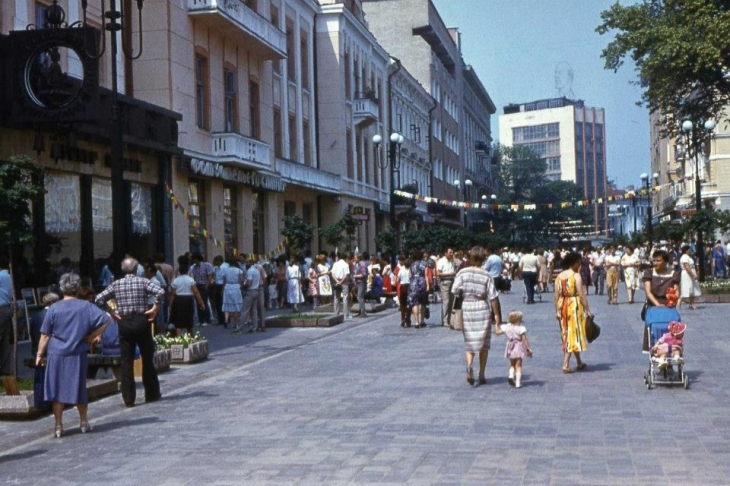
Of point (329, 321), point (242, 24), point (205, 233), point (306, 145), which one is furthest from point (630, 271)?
point (306, 145)

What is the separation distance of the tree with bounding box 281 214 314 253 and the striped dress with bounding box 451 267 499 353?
20.6 meters

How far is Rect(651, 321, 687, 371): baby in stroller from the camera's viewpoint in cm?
1280

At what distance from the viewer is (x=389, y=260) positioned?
Answer: 39125 mm

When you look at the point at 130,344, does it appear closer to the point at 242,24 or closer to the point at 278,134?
the point at 242,24

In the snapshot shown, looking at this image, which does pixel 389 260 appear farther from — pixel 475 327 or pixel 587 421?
pixel 587 421

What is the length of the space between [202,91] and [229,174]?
252cm

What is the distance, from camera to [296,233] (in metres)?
34.5

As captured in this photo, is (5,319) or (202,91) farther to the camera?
(202,91)

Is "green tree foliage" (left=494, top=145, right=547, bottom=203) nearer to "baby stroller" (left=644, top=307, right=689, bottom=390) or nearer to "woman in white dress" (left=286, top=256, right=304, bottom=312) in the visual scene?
"woman in white dress" (left=286, top=256, right=304, bottom=312)

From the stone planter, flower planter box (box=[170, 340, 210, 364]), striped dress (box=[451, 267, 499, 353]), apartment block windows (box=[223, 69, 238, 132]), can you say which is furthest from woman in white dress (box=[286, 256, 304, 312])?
striped dress (box=[451, 267, 499, 353])

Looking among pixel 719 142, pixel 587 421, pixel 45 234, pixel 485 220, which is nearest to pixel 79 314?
pixel 587 421

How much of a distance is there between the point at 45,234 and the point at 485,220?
79594 millimetres

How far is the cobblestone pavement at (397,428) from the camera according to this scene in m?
8.19

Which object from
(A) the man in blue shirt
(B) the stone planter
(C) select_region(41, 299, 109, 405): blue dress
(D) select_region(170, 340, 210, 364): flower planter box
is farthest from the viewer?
(B) the stone planter
